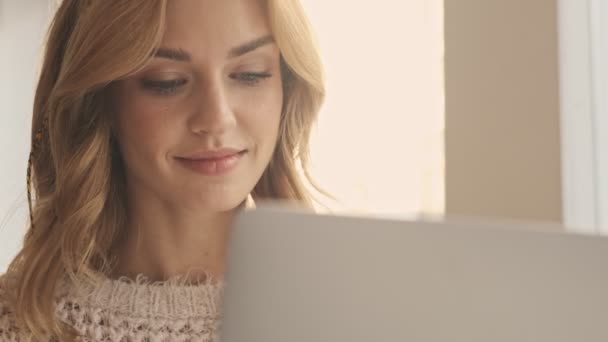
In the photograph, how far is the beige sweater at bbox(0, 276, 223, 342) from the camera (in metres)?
1.15

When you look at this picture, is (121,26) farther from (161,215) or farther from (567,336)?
(567,336)

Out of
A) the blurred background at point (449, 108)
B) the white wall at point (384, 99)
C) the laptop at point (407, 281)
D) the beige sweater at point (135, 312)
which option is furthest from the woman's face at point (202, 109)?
the laptop at point (407, 281)

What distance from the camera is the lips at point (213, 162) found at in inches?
47.5

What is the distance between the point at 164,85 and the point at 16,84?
2.32ft

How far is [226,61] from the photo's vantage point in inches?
47.8

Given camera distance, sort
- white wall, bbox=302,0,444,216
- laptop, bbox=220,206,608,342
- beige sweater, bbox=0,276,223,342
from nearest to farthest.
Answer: laptop, bbox=220,206,608,342, beige sweater, bbox=0,276,223,342, white wall, bbox=302,0,444,216

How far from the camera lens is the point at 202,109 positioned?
120 centimetres

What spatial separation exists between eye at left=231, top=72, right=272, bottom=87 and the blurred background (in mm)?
440

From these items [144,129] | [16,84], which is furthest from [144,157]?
[16,84]

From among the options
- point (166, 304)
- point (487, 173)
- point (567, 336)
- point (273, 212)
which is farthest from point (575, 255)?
point (487, 173)

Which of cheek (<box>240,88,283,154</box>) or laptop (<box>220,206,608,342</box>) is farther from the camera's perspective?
cheek (<box>240,88,283,154</box>)

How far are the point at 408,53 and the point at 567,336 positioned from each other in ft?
4.94

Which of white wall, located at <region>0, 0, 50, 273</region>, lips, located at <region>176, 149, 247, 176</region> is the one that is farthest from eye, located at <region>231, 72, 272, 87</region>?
white wall, located at <region>0, 0, 50, 273</region>

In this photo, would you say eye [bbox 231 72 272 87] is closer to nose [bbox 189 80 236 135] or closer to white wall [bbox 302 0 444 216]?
nose [bbox 189 80 236 135]
